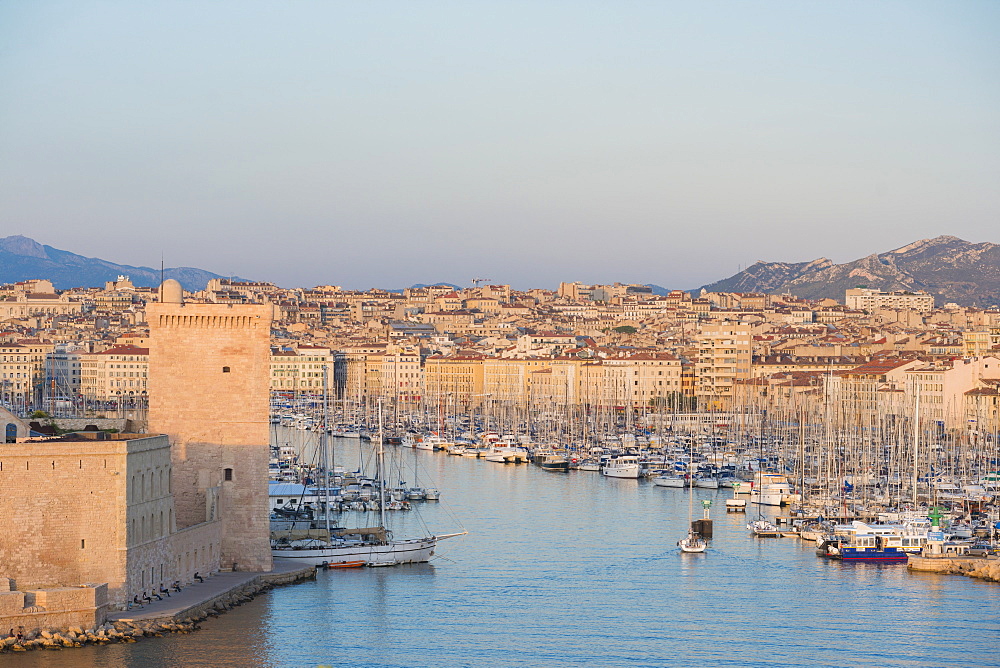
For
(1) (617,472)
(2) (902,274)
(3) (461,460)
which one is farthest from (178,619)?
(2) (902,274)

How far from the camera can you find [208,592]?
22.0m

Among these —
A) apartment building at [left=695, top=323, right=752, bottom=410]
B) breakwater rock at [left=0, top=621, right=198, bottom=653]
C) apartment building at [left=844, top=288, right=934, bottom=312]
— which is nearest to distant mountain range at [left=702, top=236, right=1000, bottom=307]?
apartment building at [left=844, top=288, right=934, bottom=312]

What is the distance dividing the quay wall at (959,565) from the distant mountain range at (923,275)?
14647 cm

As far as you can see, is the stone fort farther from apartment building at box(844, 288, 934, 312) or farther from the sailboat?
apartment building at box(844, 288, 934, 312)

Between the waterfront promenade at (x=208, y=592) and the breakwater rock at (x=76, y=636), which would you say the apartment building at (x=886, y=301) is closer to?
the waterfront promenade at (x=208, y=592)

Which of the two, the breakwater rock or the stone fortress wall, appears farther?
the stone fortress wall

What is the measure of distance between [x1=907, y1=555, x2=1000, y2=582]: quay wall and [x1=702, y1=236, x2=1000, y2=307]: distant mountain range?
146 metres

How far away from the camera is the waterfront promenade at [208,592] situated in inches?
802

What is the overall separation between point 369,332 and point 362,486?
7175cm

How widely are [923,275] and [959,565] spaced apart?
16131 centimetres

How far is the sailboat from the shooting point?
2641cm

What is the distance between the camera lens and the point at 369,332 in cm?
11069

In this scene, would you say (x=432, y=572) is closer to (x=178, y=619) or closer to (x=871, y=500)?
(x=178, y=619)

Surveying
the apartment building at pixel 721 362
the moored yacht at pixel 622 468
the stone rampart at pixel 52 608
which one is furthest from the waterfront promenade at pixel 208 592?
the apartment building at pixel 721 362
